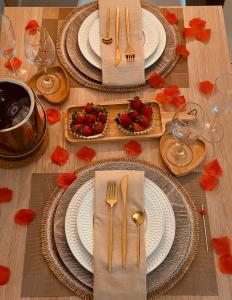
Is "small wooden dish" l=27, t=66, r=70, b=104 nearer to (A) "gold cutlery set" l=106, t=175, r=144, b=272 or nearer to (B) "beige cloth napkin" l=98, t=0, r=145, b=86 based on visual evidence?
(B) "beige cloth napkin" l=98, t=0, r=145, b=86

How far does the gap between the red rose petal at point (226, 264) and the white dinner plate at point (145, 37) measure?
596 mm

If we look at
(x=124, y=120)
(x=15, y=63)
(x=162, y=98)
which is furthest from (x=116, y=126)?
(x=15, y=63)

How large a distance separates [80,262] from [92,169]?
0.79 ft

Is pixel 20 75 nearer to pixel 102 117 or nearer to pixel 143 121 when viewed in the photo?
pixel 102 117

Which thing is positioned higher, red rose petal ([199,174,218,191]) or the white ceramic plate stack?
red rose petal ([199,174,218,191])

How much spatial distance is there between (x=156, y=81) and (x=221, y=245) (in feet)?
1.62

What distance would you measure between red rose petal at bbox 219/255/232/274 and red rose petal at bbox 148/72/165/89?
509 millimetres

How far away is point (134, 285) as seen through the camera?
2.65 ft

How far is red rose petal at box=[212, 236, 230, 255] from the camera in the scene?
0.88 meters

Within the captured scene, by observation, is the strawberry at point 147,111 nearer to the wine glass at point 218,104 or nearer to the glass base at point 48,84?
the wine glass at point 218,104

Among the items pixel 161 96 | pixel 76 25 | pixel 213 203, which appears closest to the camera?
pixel 213 203

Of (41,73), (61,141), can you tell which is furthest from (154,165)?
(41,73)

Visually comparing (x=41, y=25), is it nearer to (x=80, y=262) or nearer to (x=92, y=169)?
(x=92, y=169)

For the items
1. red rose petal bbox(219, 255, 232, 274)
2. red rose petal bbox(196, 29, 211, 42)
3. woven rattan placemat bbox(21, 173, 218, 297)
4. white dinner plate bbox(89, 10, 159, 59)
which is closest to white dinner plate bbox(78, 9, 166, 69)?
white dinner plate bbox(89, 10, 159, 59)
